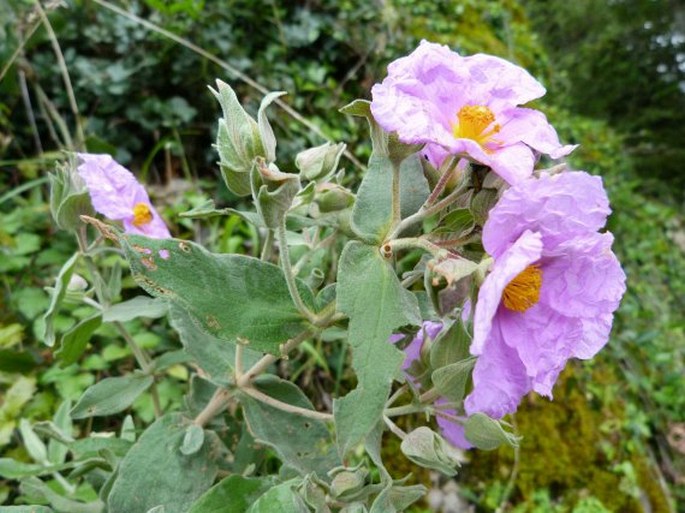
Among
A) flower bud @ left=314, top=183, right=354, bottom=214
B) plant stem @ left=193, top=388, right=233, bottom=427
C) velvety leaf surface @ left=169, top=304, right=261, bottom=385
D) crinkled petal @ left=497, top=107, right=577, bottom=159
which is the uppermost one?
crinkled petal @ left=497, top=107, right=577, bottom=159

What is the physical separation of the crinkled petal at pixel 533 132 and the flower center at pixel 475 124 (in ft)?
0.06

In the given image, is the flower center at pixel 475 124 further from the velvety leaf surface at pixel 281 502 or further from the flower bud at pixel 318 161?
the velvety leaf surface at pixel 281 502

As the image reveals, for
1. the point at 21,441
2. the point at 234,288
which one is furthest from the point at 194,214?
the point at 21,441

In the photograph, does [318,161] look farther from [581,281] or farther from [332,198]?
[581,281]

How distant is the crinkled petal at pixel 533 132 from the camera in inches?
28.7

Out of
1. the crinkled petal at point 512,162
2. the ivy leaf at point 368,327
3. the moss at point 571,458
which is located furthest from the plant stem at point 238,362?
the moss at point 571,458

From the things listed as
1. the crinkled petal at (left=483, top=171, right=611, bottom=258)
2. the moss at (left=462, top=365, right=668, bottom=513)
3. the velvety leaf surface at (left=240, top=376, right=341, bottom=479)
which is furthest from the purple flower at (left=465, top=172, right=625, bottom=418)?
the moss at (left=462, top=365, right=668, bottom=513)

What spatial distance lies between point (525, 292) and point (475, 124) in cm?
21

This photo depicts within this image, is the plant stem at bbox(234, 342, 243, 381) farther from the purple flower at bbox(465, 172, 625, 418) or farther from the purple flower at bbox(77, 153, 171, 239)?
the purple flower at bbox(465, 172, 625, 418)

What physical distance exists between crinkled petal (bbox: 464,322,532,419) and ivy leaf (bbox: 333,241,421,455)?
9 cm

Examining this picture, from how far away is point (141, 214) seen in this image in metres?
1.11

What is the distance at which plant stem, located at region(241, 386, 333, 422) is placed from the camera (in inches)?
35.5

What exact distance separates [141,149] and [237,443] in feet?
4.93

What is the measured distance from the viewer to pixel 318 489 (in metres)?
0.83
